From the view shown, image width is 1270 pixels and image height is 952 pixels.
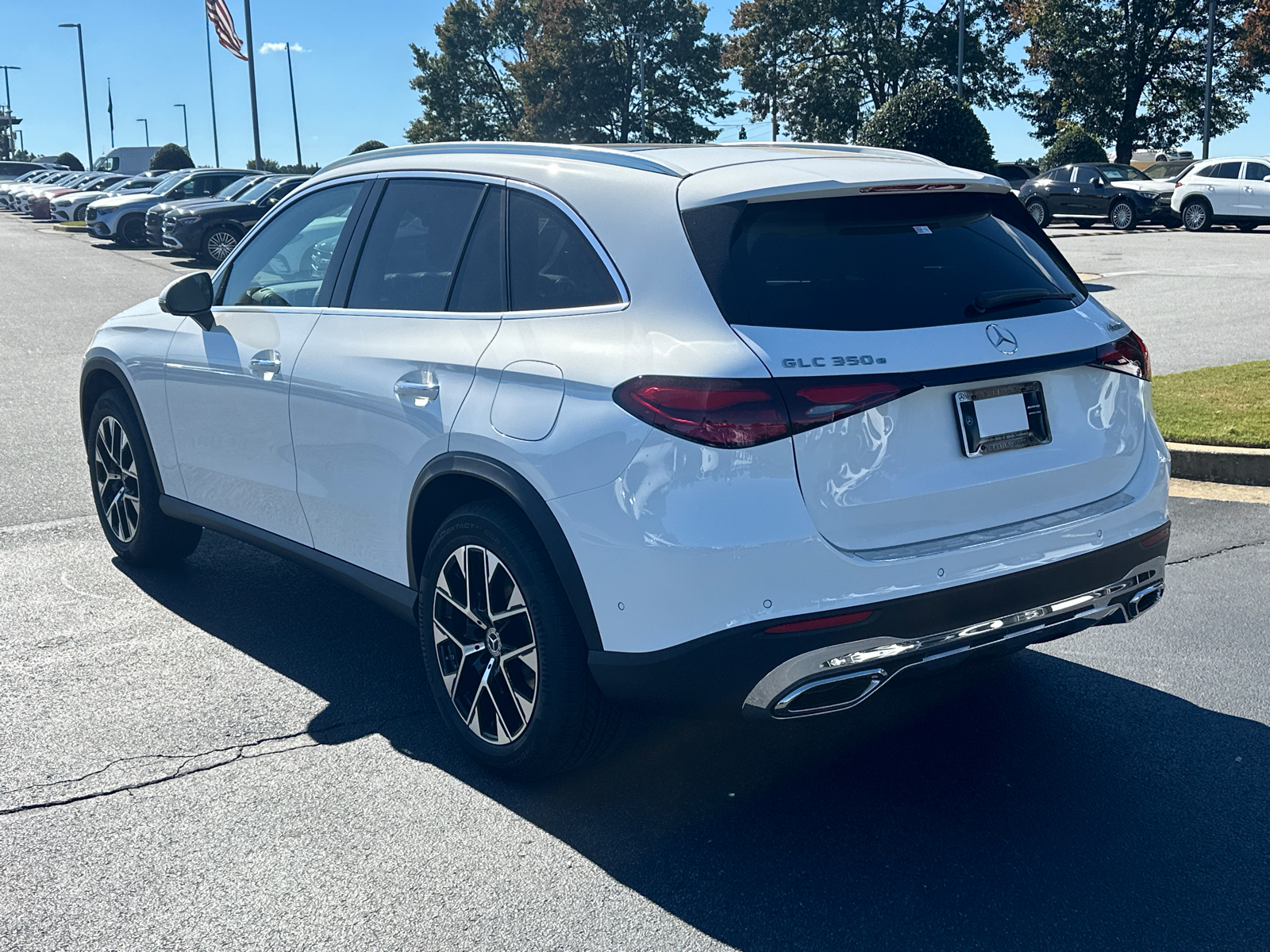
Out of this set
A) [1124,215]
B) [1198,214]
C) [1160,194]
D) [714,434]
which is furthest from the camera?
[1124,215]

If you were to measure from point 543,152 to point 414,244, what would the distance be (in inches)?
22.4

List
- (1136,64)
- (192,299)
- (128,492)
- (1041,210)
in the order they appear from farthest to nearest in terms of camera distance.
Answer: (1136,64)
(1041,210)
(128,492)
(192,299)

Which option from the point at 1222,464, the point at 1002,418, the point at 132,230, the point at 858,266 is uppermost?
the point at 132,230

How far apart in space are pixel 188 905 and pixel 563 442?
1465 mm

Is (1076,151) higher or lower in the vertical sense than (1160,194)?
higher

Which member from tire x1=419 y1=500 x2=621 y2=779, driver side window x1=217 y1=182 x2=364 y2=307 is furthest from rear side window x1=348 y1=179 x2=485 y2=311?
tire x1=419 y1=500 x2=621 y2=779

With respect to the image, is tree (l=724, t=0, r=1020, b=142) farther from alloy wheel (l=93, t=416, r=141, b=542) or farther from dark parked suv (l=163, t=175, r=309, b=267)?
alloy wheel (l=93, t=416, r=141, b=542)

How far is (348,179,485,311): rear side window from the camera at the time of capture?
13.7 feet

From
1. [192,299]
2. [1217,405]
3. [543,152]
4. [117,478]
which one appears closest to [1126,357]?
[543,152]

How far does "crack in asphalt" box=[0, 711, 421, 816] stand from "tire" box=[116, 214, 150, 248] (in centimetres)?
2940

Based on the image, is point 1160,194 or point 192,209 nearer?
point 192,209

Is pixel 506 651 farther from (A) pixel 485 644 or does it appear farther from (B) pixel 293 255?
(B) pixel 293 255

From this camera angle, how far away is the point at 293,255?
5.03 metres

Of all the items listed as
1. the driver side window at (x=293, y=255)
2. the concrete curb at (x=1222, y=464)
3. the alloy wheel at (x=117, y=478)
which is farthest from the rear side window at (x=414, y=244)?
the concrete curb at (x=1222, y=464)
